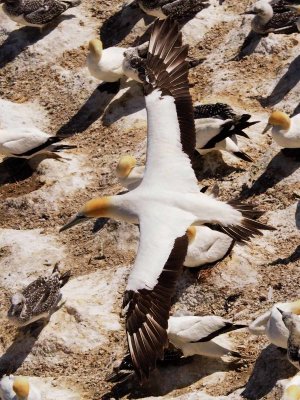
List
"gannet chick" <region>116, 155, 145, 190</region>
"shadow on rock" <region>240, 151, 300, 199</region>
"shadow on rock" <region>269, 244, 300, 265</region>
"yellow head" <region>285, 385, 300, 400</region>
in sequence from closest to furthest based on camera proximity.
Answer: "yellow head" <region>285, 385, 300, 400</region>, "shadow on rock" <region>269, 244, 300, 265</region>, "shadow on rock" <region>240, 151, 300, 199</region>, "gannet chick" <region>116, 155, 145, 190</region>

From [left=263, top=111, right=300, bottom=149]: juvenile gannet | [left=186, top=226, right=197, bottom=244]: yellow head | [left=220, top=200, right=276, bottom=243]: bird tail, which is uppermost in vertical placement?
[left=220, top=200, right=276, bottom=243]: bird tail

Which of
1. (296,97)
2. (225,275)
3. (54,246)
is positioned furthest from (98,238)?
(296,97)

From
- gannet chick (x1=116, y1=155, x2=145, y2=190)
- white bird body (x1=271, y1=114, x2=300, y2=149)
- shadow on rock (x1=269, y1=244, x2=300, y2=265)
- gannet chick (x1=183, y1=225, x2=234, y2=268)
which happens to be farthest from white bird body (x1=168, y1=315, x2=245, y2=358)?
white bird body (x1=271, y1=114, x2=300, y2=149)

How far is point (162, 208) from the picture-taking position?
13.3 meters

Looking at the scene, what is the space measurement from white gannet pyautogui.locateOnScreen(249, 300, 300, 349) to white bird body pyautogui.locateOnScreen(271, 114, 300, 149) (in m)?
3.16

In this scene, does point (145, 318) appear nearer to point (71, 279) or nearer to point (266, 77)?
point (71, 279)

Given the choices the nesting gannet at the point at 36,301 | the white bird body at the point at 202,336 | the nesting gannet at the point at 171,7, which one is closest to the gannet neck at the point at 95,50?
the nesting gannet at the point at 171,7

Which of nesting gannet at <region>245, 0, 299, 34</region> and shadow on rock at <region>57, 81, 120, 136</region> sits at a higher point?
nesting gannet at <region>245, 0, 299, 34</region>

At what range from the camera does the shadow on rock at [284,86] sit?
669 inches

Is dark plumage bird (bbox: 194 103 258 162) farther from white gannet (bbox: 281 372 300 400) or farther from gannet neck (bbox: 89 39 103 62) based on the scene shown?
white gannet (bbox: 281 372 300 400)

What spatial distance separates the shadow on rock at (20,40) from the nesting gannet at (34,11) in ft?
0.46

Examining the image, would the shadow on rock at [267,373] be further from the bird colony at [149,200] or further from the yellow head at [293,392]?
the yellow head at [293,392]

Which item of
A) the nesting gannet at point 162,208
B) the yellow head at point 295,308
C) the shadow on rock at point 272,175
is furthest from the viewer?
the shadow on rock at point 272,175

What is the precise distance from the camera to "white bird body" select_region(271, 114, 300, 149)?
15469mm
